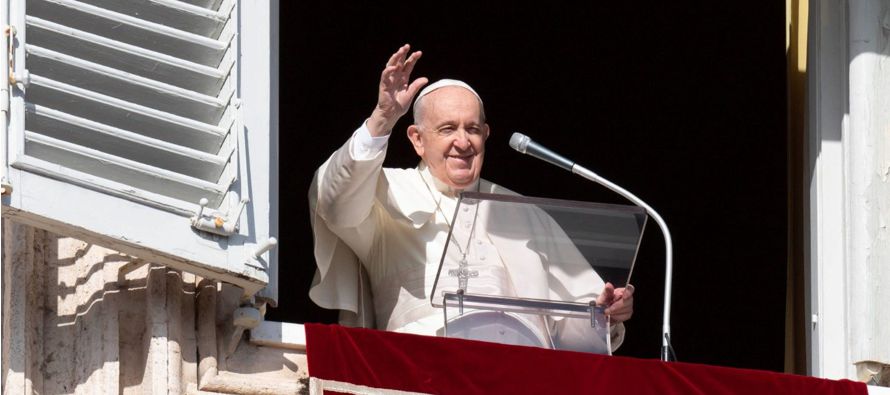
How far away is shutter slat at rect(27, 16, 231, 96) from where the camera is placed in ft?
24.8

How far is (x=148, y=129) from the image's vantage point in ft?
25.0

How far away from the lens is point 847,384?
787 cm

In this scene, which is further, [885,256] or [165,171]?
[885,256]

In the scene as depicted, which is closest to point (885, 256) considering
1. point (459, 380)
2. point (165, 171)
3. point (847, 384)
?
point (847, 384)

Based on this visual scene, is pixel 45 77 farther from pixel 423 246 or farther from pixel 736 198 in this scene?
pixel 736 198

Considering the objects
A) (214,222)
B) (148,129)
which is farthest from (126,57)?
(214,222)

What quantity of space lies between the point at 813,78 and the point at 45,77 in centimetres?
246

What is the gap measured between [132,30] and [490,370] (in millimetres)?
1291

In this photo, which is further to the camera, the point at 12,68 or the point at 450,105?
the point at 450,105

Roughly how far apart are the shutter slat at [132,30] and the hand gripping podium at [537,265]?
2.65 feet

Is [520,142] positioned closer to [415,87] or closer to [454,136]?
[415,87]

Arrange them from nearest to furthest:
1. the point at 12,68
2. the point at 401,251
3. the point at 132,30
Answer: the point at 12,68
the point at 132,30
the point at 401,251

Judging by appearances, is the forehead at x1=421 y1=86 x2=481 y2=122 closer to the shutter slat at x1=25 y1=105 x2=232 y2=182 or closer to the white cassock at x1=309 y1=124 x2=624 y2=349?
the white cassock at x1=309 y1=124 x2=624 y2=349

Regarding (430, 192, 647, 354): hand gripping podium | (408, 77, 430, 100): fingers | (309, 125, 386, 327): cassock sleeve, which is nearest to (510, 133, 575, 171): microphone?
(430, 192, 647, 354): hand gripping podium
